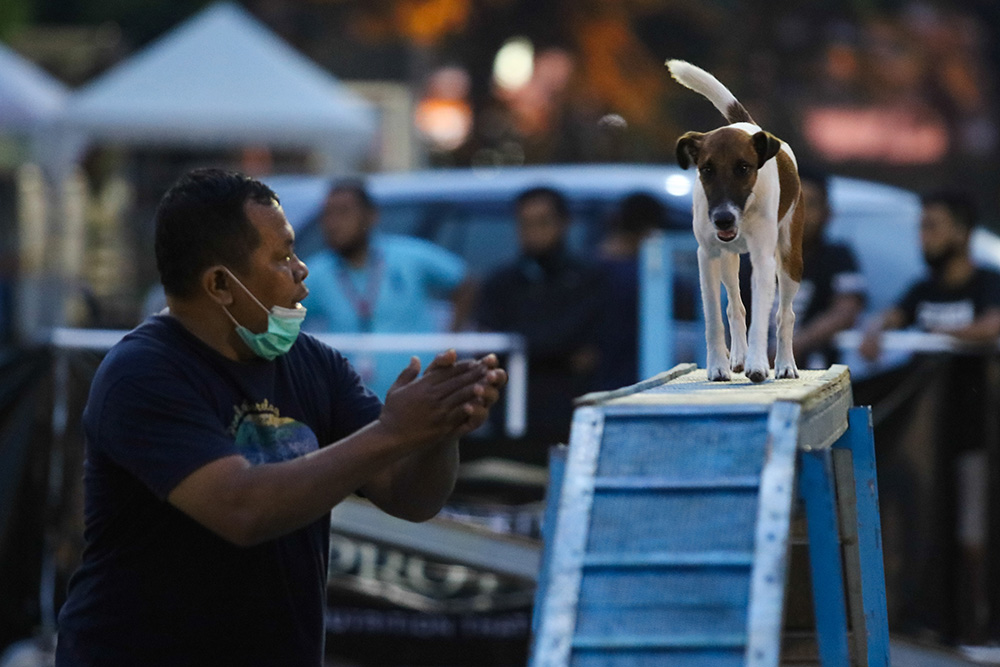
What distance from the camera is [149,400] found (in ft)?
9.94

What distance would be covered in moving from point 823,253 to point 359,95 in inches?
963

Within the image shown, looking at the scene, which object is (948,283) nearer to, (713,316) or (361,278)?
(361,278)

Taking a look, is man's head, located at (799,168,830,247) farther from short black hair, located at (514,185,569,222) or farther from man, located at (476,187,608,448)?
short black hair, located at (514,185,569,222)

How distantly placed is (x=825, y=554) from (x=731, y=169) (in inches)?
32.5

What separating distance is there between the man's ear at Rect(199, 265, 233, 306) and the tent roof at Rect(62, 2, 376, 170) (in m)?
12.4

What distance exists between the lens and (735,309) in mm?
3387

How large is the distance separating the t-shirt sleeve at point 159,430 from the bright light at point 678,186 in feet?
20.5

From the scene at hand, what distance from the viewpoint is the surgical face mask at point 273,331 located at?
3240 mm

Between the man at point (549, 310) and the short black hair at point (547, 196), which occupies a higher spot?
the short black hair at point (547, 196)

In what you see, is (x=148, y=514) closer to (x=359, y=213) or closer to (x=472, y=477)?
(x=472, y=477)

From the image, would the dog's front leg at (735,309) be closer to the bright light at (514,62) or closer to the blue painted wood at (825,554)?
the blue painted wood at (825,554)

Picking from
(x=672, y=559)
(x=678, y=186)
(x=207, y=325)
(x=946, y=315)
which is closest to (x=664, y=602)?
(x=672, y=559)

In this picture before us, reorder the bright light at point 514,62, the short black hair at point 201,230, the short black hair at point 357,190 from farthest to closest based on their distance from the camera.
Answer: the bright light at point 514,62 < the short black hair at point 357,190 < the short black hair at point 201,230

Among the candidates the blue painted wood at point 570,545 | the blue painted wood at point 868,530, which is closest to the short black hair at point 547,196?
the blue painted wood at point 868,530
